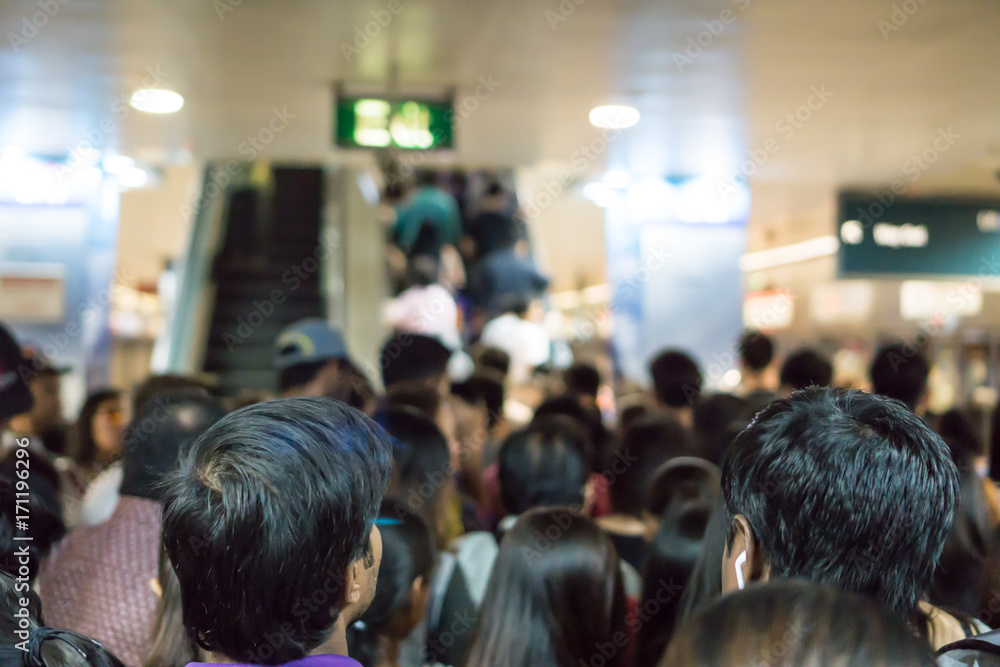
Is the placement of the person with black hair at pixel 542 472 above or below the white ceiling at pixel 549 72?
below

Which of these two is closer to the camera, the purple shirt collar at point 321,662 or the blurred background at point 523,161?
the purple shirt collar at point 321,662

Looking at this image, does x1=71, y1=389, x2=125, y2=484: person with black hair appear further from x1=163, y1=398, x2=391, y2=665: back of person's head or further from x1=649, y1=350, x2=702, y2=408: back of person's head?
x1=163, y1=398, x2=391, y2=665: back of person's head

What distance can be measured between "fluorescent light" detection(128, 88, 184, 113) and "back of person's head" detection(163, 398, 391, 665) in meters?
5.33

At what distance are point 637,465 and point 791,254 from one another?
9678 mm

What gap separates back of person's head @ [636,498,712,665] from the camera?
2.75 meters

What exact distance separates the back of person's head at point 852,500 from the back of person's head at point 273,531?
1.98 feet

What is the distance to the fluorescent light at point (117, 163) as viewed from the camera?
331 inches

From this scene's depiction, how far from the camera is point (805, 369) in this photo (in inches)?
193

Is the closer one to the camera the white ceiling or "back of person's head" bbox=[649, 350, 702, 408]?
the white ceiling

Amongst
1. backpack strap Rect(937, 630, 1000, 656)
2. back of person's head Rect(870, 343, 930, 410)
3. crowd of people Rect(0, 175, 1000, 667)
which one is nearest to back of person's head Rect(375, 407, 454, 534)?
crowd of people Rect(0, 175, 1000, 667)

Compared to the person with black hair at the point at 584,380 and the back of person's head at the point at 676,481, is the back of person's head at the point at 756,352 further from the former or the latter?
the back of person's head at the point at 676,481

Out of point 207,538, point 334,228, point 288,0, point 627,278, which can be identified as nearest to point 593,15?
point 288,0

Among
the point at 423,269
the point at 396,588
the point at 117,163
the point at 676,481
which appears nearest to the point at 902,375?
the point at 676,481

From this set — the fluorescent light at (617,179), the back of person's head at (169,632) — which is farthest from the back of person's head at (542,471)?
the fluorescent light at (617,179)
